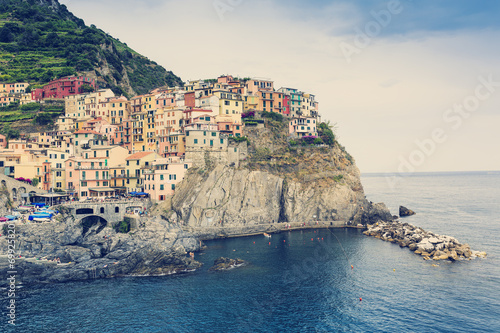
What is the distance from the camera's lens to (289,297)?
54875mm

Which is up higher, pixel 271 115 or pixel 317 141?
pixel 271 115

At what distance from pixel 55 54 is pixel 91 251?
386 ft

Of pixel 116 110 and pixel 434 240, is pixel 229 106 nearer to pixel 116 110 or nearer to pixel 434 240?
pixel 116 110

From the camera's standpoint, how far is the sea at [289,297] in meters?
47.1

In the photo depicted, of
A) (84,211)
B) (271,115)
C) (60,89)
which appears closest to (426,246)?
(271,115)

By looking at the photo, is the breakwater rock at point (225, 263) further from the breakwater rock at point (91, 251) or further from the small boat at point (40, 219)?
the small boat at point (40, 219)

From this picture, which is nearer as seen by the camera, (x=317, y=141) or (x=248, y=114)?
(x=317, y=141)

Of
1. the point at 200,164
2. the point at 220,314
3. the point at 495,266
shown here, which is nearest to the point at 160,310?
the point at 220,314

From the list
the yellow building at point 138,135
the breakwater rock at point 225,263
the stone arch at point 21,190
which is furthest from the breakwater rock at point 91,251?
the yellow building at point 138,135

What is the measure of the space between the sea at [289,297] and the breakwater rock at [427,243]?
233 centimetres

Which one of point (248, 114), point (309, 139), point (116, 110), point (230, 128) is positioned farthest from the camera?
point (116, 110)

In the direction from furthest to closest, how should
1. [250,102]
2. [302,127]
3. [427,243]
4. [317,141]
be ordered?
[250,102]
[302,127]
[317,141]
[427,243]

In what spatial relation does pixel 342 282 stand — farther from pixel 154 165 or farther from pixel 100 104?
pixel 100 104

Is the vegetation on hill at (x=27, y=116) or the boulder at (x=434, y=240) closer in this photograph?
the boulder at (x=434, y=240)
